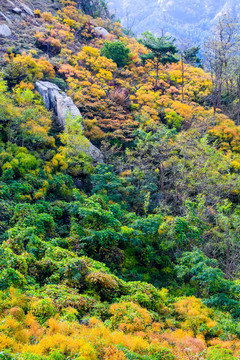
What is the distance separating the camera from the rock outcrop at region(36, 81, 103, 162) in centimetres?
2204

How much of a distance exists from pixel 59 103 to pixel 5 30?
50.3 feet

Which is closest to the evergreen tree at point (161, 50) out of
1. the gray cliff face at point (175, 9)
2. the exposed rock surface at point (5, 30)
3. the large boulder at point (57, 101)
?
the large boulder at point (57, 101)

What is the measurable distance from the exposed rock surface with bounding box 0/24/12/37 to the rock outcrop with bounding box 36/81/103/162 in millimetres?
10982

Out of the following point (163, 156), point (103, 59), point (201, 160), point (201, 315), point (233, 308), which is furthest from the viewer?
point (103, 59)

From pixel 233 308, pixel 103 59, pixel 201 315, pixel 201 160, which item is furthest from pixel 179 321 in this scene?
pixel 103 59

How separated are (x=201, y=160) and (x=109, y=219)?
924 cm

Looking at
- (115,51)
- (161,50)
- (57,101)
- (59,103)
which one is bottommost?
(59,103)

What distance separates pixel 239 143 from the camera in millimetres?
25625

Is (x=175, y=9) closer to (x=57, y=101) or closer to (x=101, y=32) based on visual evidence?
(x=101, y=32)

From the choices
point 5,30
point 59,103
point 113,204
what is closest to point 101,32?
point 5,30

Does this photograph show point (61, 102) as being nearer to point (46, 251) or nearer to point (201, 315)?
point (46, 251)

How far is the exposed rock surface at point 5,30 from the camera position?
30361 mm

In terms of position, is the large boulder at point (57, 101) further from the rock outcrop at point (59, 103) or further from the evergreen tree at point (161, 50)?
the evergreen tree at point (161, 50)

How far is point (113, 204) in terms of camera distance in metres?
16.5
